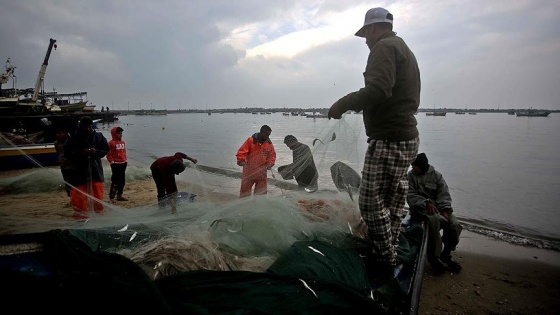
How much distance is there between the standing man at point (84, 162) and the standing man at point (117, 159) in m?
2.34

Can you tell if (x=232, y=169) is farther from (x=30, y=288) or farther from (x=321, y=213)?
(x=30, y=288)

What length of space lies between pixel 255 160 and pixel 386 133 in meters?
3.58

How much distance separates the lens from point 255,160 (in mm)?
5762

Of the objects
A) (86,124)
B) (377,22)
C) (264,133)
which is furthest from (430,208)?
(86,124)

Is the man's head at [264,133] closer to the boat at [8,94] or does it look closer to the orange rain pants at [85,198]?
the orange rain pants at [85,198]

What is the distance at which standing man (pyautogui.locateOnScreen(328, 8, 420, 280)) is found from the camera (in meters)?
2.37

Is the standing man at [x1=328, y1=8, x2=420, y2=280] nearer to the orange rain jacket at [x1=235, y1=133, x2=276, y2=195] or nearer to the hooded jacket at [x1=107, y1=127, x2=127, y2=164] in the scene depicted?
the orange rain jacket at [x1=235, y1=133, x2=276, y2=195]

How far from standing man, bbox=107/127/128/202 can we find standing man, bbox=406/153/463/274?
6.75m

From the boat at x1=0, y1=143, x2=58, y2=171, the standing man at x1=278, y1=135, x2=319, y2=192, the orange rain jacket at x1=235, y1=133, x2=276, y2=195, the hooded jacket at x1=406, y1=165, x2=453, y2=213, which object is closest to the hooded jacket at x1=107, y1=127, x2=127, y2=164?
the orange rain jacket at x1=235, y1=133, x2=276, y2=195

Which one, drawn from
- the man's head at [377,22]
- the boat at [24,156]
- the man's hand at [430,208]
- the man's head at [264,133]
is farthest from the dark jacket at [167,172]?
the boat at [24,156]

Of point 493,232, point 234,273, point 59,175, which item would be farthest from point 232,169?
point 234,273

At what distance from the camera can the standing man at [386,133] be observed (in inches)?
93.4

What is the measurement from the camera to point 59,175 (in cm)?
936

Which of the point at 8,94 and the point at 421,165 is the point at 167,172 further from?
the point at 8,94
